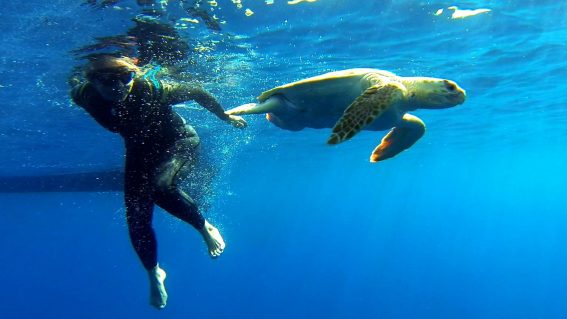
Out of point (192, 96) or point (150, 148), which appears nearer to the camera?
point (150, 148)

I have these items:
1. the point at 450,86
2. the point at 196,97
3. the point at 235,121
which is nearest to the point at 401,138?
the point at 450,86

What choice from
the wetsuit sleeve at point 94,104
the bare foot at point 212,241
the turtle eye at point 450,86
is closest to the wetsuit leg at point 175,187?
the bare foot at point 212,241

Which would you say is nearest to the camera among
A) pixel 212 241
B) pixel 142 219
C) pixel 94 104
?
pixel 142 219

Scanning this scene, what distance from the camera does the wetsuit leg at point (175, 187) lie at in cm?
517

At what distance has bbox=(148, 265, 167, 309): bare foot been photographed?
5.57 meters

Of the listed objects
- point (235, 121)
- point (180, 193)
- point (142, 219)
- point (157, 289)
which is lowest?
point (157, 289)

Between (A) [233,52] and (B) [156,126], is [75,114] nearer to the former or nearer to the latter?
(A) [233,52]

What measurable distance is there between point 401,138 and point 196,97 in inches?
127

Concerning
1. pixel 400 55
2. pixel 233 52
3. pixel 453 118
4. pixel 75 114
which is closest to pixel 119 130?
pixel 233 52

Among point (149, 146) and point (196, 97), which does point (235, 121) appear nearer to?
point (196, 97)

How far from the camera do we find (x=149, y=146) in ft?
18.7

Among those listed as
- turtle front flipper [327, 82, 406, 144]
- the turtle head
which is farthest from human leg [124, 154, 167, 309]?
the turtle head

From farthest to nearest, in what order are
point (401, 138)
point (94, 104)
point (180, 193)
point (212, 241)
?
A: point (212, 241), point (94, 104), point (180, 193), point (401, 138)

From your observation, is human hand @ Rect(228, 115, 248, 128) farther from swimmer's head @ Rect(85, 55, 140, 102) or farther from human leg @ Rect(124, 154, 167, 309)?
swimmer's head @ Rect(85, 55, 140, 102)
